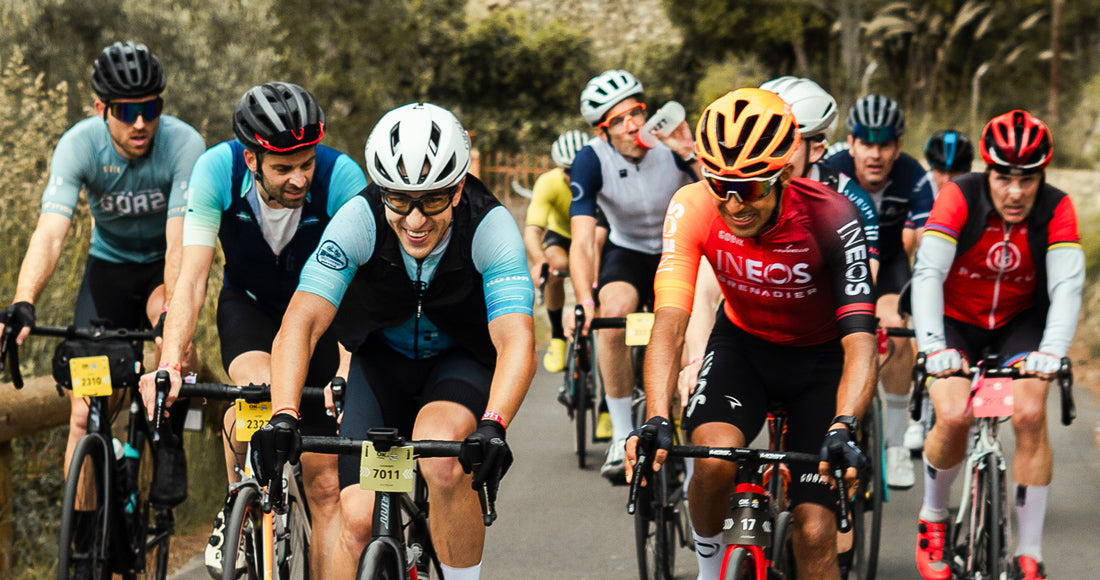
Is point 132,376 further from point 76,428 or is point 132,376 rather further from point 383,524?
point 383,524

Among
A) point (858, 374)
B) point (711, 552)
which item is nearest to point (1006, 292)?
point (858, 374)

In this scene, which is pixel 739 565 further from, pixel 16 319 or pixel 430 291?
pixel 16 319

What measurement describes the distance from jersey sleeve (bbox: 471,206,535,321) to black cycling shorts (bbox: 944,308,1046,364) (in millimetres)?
2491

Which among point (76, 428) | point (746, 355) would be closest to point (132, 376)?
point (76, 428)

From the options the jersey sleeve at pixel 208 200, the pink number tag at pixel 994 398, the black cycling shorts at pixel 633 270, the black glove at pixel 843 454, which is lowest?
the black glove at pixel 843 454

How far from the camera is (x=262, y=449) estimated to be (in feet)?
12.1

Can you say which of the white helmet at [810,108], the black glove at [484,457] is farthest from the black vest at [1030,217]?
the black glove at [484,457]

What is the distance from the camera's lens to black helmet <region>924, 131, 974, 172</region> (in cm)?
899

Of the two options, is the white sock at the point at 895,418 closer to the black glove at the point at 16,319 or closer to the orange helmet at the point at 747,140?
the orange helmet at the point at 747,140

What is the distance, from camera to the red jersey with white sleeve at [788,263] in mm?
4262

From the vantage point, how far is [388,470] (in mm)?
3768

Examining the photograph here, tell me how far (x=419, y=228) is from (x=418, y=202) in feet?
0.27

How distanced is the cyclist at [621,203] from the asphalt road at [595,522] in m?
0.46

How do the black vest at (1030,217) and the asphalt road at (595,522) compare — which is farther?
the asphalt road at (595,522)
